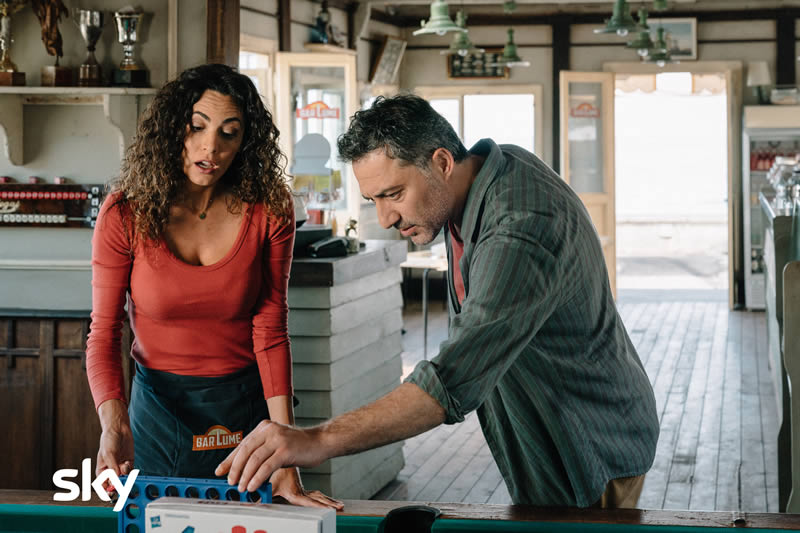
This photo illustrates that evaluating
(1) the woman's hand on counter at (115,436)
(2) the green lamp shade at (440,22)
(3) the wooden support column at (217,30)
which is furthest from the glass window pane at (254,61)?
(1) the woman's hand on counter at (115,436)

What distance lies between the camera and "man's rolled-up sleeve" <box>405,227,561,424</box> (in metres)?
1.68

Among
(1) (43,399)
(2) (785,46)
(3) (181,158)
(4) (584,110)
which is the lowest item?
(1) (43,399)

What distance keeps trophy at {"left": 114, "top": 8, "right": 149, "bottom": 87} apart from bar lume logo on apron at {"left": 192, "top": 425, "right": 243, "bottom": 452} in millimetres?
2410

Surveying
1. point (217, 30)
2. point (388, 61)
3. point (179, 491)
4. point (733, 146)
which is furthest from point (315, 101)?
point (179, 491)

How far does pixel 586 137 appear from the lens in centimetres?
1120

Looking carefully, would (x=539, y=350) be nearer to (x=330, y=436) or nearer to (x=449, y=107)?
(x=330, y=436)

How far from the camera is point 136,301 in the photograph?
252cm

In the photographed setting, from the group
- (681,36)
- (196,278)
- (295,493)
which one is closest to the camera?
(295,493)

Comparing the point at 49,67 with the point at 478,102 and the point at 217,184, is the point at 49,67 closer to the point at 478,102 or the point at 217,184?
the point at 217,184

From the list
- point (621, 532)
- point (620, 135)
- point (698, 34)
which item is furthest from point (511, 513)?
point (620, 135)

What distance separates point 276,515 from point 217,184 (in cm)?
134

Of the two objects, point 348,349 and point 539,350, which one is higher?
point 539,350

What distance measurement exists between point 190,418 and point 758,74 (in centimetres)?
978

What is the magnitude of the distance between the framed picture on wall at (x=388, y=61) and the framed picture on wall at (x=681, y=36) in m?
2.79
